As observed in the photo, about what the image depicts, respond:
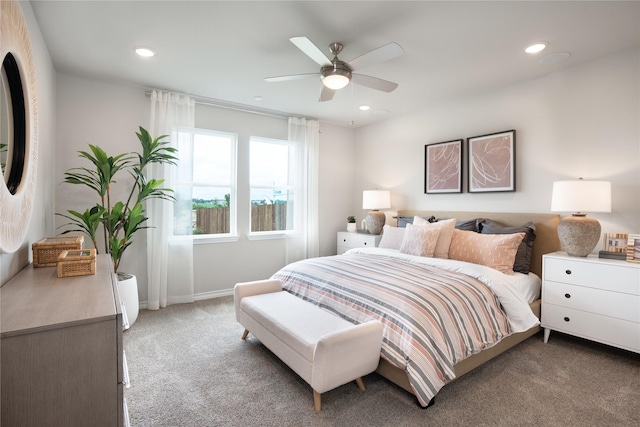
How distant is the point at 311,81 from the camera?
3.46m

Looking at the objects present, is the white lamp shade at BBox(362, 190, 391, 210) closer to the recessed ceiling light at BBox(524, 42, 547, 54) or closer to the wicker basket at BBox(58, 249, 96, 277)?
the recessed ceiling light at BBox(524, 42, 547, 54)

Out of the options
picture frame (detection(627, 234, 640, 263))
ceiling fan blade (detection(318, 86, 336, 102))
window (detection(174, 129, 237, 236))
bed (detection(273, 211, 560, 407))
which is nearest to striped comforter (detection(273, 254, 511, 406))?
bed (detection(273, 211, 560, 407))

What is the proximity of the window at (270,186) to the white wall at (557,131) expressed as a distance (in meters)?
1.87

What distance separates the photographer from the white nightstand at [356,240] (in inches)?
181

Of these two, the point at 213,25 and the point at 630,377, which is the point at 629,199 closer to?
the point at 630,377

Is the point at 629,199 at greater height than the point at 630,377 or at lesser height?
greater

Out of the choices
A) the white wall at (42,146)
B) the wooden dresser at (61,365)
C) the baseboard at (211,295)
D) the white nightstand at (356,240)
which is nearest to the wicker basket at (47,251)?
the white wall at (42,146)

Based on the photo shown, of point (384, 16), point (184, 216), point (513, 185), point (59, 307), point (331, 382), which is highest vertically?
point (384, 16)

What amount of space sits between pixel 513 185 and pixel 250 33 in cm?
304

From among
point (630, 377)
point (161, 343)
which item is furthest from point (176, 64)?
point (630, 377)

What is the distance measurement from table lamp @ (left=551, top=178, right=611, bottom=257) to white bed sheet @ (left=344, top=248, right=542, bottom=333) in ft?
1.51

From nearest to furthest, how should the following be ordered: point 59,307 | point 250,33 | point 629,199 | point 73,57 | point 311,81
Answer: point 59,307 < point 250,33 < point 629,199 < point 73,57 < point 311,81

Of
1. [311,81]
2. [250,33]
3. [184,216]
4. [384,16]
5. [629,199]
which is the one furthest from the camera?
[184,216]

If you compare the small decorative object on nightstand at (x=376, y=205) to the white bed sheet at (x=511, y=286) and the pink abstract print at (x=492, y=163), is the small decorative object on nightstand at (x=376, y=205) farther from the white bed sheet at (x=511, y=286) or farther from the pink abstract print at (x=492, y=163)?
the white bed sheet at (x=511, y=286)
